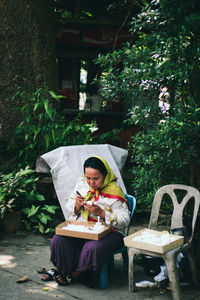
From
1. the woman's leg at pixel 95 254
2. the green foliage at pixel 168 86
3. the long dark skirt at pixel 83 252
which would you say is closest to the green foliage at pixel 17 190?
the long dark skirt at pixel 83 252

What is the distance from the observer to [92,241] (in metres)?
3.99

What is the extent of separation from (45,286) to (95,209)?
921mm

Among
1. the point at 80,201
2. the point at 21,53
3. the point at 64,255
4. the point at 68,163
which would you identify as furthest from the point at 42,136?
the point at 64,255

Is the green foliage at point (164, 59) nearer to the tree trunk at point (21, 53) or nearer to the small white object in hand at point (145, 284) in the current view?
the small white object in hand at point (145, 284)

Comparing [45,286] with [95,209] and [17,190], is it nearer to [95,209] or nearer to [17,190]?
[95,209]

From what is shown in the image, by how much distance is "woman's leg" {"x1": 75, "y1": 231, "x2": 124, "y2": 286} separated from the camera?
3910 millimetres

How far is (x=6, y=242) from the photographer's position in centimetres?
541

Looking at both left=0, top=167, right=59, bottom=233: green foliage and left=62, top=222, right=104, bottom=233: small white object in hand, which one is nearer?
left=62, top=222, right=104, bottom=233: small white object in hand

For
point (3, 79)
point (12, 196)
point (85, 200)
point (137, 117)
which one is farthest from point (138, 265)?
point (3, 79)

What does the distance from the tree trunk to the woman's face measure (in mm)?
2844

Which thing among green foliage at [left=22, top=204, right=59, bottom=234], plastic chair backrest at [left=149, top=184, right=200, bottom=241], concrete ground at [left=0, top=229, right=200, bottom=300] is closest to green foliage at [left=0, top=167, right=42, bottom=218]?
green foliage at [left=22, top=204, right=59, bottom=234]

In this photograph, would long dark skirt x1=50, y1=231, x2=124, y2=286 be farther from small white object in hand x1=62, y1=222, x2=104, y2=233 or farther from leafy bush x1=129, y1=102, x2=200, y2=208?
leafy bush x1=129, y1=102, x2=200, y2=208

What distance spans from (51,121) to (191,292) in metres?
3.47

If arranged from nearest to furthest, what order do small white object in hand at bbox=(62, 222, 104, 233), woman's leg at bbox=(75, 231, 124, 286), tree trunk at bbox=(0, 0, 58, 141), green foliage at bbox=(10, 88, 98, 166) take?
1. woman's leg at bbox=(75, 231, 124, 286)
2. small white object in hand at bbox=(62, 222, 104, 233)
3. green foliage at bbox=(10, 88, 98, 166)
4. tree trunk at bbox=(0, 0, 58, 141)
